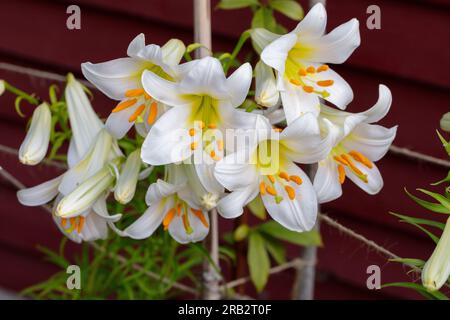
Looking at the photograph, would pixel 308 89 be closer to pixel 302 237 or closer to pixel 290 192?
pixel 290 192

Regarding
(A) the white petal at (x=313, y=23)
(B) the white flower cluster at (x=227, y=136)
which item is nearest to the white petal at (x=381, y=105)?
(B) the white flower cluster at (x=227, y=136)

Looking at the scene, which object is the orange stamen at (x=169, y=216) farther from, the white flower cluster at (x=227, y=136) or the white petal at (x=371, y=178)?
the white petal at (x=371, y=178)

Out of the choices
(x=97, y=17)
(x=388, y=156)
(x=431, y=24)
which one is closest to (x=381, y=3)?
(x=431, y=24)

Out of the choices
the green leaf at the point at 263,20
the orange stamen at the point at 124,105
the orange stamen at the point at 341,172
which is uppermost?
the green leaf at the point at 263,20

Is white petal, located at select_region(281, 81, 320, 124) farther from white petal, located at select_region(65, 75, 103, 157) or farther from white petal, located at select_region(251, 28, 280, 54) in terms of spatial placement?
white petal, located at select_region(65, 75, 103, 157)

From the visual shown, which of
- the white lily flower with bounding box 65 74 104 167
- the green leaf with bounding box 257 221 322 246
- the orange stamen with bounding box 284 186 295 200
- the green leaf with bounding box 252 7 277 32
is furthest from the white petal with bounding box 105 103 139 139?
the green leaf with bounding box 257 221 322 246

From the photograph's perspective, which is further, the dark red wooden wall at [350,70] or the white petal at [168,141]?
the dark red wooden wall at [350,70]

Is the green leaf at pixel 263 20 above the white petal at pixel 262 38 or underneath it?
above
